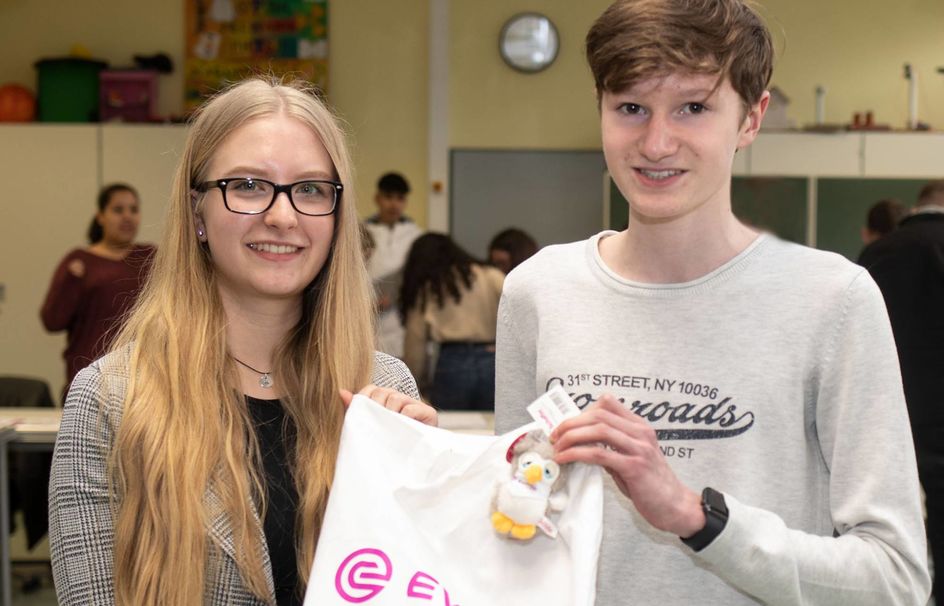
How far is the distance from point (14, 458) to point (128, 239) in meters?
1.02

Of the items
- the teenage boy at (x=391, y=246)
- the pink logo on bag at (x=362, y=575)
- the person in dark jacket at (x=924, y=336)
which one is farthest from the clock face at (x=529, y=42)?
the pink logo on bag at (x=362, y=575)

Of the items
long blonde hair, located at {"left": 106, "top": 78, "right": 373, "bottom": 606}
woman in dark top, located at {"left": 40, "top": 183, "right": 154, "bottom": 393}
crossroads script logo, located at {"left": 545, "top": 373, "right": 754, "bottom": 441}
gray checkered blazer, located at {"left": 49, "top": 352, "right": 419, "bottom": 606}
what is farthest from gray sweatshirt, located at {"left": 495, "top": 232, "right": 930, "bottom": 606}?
woman in dark top, located at {"left": 40, "top": 183, "right": 154, "bottom": 393}

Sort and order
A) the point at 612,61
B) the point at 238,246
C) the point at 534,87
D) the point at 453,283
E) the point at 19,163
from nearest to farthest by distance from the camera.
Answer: the point at 612,61 < the point at 238,246 < the point at 453,283 < the point at 19,163 < the point at 534,87

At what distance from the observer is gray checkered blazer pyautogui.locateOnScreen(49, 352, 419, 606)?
4.35 ft

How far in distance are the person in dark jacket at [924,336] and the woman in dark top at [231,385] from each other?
2.45m

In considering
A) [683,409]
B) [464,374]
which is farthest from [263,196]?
[464,374]

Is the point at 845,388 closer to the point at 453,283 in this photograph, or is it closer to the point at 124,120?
the point at 453,283

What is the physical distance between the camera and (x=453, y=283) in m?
4.71

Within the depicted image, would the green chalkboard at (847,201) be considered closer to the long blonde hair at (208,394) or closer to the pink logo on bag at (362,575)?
the long blonde hair at (208,394)

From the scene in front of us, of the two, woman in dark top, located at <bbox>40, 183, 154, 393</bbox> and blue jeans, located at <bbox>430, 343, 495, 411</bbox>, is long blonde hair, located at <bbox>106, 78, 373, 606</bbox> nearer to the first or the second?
woman in dark top, located at <bbox>40, 183, 154, 393</bbox>

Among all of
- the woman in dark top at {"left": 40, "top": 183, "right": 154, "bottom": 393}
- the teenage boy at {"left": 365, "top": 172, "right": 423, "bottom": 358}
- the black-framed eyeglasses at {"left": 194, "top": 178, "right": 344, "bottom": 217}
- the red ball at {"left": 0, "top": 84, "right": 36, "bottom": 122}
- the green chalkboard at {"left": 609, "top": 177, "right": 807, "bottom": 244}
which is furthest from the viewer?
the red ball at {"left": 0, "top": 84, "right": 36, "bottom": 122}

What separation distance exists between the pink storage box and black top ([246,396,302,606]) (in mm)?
5613

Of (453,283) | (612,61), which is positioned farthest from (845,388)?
(453,283)

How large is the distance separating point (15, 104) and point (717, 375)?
6419mm
